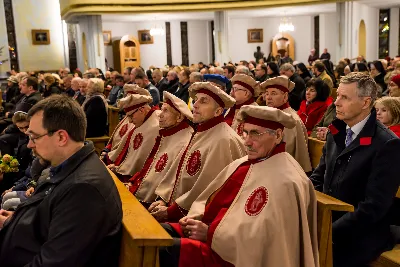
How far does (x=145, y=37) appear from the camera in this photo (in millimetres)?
23625

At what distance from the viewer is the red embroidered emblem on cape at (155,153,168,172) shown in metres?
4.78

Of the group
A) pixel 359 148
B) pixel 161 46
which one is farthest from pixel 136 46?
pixel 359 148

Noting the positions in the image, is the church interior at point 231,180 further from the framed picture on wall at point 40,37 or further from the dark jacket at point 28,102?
the framed picture on wall at point 40,37

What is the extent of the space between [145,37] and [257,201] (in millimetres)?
21414

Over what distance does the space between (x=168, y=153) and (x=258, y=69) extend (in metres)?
6.12

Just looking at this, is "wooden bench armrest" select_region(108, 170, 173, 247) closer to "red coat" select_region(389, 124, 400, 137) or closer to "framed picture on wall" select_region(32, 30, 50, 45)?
→ "red coat" select_region(389, 124, 400, 137)

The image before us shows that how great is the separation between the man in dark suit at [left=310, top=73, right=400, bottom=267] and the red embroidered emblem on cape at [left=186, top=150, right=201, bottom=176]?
109cm

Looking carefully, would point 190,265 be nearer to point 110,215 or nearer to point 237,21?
point 110,215

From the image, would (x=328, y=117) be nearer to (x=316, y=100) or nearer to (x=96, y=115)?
(x=316, y=100)

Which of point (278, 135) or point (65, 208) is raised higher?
point (278, 135)

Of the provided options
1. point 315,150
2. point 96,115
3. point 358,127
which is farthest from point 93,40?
point 358,127

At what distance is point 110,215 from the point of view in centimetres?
257

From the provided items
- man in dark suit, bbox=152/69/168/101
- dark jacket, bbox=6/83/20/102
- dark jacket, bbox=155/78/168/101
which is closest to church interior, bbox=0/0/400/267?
dark jacket, bbox=155/78/168/101

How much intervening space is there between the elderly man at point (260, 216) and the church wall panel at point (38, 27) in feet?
70.6
